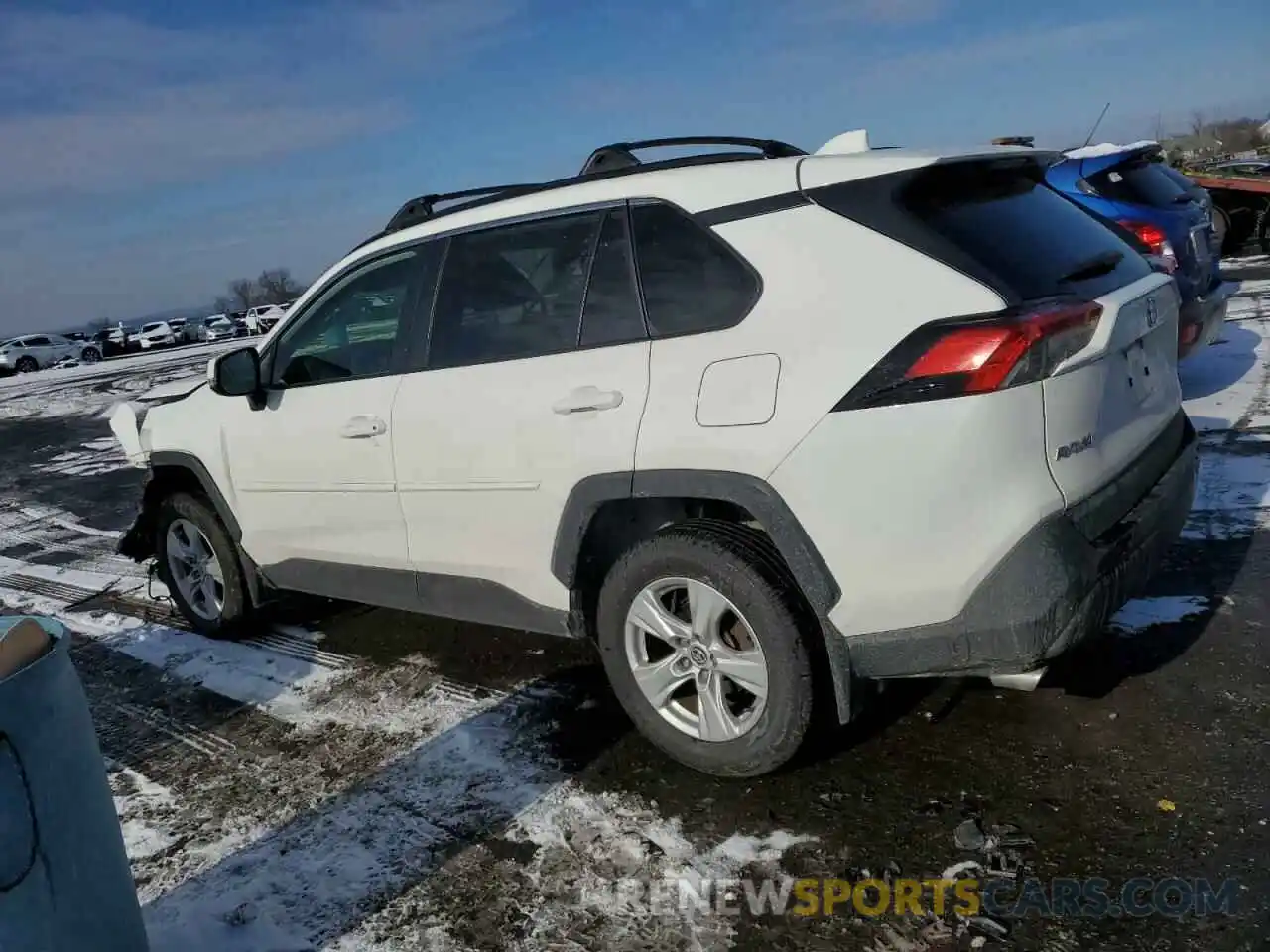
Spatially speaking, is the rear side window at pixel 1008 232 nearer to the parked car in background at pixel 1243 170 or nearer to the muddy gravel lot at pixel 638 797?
the muddy gravel lot at pixel 638 797

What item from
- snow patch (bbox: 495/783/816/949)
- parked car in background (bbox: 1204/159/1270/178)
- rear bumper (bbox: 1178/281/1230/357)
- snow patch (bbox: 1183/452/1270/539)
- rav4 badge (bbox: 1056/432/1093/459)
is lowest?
snow patch (bbox: 495/783/816/949)

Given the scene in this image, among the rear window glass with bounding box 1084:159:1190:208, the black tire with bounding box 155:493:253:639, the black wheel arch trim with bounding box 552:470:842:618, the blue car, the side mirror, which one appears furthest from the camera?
the rear window glass with bounding box 1084:159:1190:208

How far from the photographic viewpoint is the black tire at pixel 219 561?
15.8 ft

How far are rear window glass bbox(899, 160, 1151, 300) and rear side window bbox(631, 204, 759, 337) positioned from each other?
55 centimetres

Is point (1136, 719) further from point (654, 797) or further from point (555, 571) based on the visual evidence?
point (555, 571)

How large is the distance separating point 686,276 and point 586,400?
51cm

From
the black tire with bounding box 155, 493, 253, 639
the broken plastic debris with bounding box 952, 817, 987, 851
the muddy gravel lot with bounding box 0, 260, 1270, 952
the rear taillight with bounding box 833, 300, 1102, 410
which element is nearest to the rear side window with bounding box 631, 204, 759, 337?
the rear taillight with bounding box 833, 300, 1102, 410

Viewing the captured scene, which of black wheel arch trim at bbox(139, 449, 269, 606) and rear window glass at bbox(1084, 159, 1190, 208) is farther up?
rear window glass at bbox(1084, 159, 1190, 208)

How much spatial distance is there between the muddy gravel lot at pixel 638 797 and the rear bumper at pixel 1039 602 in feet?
1.61

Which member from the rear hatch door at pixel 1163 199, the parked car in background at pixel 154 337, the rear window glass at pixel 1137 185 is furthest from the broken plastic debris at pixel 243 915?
the parked car in background at pixel 154 337

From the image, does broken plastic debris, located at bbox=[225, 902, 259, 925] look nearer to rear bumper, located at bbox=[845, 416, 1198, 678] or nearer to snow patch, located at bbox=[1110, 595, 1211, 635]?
rear bumper, located at bbox=[845, 416, 1198, 678]

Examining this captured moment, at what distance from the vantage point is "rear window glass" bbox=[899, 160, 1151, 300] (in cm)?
274

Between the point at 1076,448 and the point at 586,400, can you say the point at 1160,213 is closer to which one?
the point at 1076,448

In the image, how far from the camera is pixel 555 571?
3391mm
